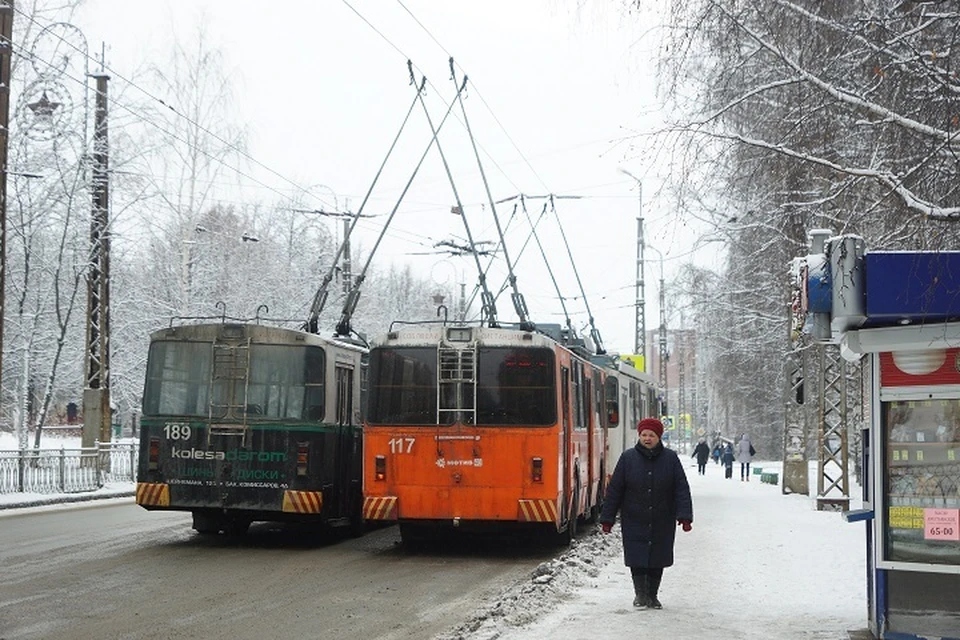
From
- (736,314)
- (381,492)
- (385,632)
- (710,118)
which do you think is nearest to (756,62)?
A: (710,118)

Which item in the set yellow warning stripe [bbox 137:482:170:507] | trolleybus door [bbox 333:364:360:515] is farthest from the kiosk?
yellow warning stripe [bbox 137:482:170:507]

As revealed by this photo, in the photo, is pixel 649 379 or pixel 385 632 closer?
pixel 385 632

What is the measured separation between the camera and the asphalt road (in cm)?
1017

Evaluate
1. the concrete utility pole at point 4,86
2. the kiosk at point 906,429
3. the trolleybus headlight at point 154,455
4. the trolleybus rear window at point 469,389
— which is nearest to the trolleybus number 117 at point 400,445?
the trolleybus rear window at point 469,389

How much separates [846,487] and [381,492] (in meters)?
12.5

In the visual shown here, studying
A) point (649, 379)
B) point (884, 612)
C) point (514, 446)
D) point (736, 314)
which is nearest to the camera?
point (884, 612)

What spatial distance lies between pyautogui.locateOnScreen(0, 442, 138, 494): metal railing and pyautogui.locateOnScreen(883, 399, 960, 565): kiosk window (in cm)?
2068

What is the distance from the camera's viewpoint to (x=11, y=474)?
2667 centimetres

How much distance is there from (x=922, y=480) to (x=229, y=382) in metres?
9.70

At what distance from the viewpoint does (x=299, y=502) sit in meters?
16.2

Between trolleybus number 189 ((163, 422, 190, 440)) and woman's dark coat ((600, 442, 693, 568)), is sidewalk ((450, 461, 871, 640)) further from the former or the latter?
trolleybus number 189 ((163, 422, 190, 440))

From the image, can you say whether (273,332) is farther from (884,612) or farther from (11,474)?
(11,474)

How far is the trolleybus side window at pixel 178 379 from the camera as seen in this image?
54.6 ft

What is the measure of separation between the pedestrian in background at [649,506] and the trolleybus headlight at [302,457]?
6017 millimetres
